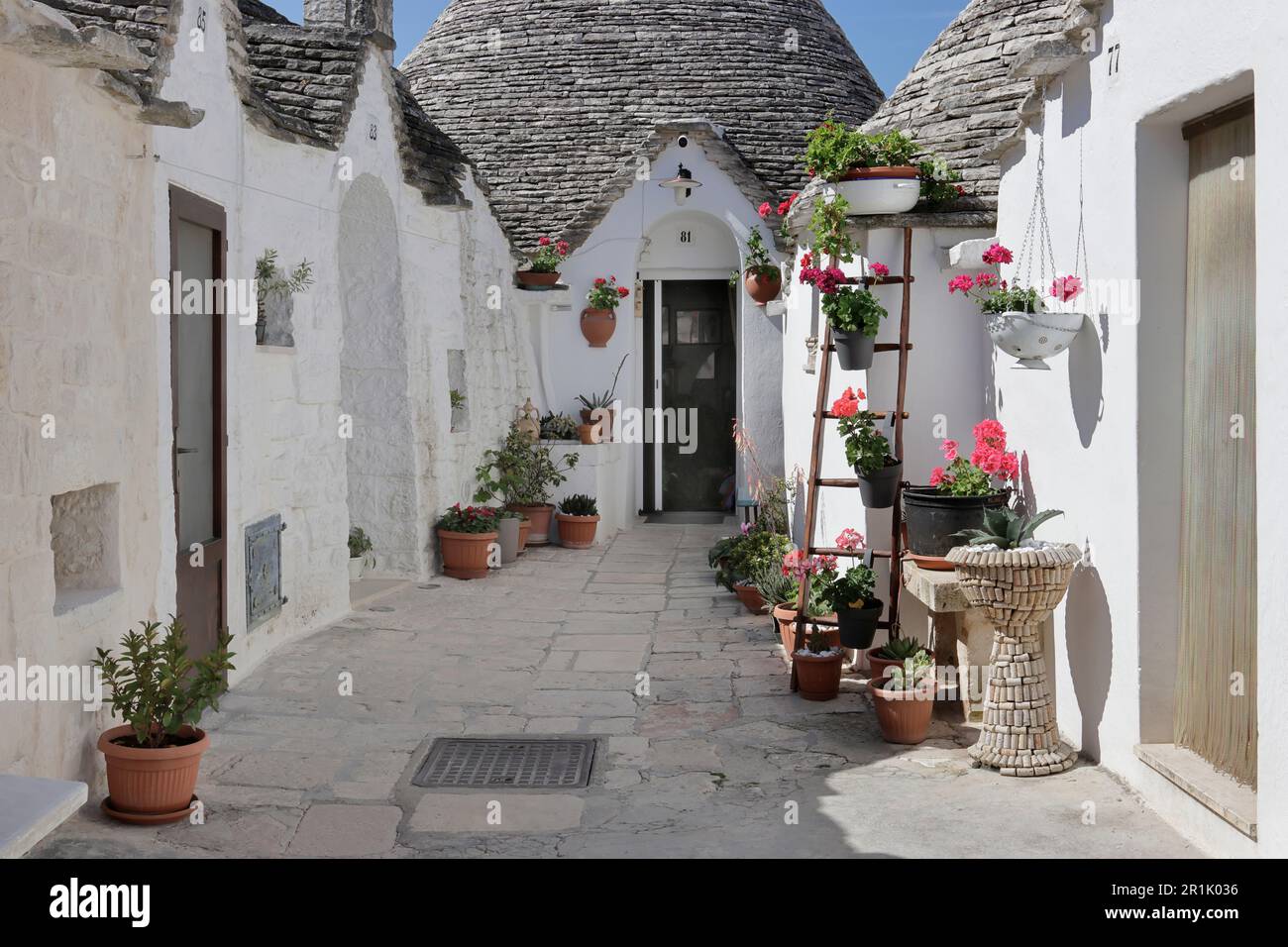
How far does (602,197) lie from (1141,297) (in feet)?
31.2

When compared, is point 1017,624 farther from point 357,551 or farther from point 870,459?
point 357,551

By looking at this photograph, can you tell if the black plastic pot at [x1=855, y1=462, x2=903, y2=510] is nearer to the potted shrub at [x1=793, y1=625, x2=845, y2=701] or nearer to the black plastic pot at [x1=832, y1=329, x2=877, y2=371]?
the black plastic pot at [x1=832, y1=329, x2=877, y2=371]

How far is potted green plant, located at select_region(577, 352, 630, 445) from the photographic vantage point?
1312 cm

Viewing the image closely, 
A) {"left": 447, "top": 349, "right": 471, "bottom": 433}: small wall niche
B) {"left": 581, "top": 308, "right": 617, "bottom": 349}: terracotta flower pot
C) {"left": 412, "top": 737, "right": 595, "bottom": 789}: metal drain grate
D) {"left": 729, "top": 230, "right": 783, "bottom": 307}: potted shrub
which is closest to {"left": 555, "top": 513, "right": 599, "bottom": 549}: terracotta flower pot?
{"left": 447, "top": 349, "right": 471, "bottom": 433}: small wall niche

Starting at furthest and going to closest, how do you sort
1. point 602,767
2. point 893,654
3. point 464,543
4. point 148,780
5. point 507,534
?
point 507,534 < point 464,543 < point 893,654 < point 602,767 < point 148,780

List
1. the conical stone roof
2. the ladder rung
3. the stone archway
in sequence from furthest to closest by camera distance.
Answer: the conical stone roof → the stone archway → the ladder rung

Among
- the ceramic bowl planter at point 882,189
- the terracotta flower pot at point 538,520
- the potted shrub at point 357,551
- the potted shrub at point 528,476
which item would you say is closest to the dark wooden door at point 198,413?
the potted shrub at point 357,551

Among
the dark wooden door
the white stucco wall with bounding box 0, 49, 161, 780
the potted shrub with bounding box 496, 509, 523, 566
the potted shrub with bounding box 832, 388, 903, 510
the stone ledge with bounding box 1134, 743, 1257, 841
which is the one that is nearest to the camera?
the stone ledge with bounding box 1134, 743, 1257, 841

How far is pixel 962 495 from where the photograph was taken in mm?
6156

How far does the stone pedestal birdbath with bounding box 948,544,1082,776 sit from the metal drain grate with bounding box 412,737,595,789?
5.88 ft

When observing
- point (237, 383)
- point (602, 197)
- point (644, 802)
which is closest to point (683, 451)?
point (602, 197)

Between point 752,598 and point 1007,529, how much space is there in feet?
13.2

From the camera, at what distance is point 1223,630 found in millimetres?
4477

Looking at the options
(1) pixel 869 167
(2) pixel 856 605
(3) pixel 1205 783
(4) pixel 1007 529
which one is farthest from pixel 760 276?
(3) pixel 1205 783
